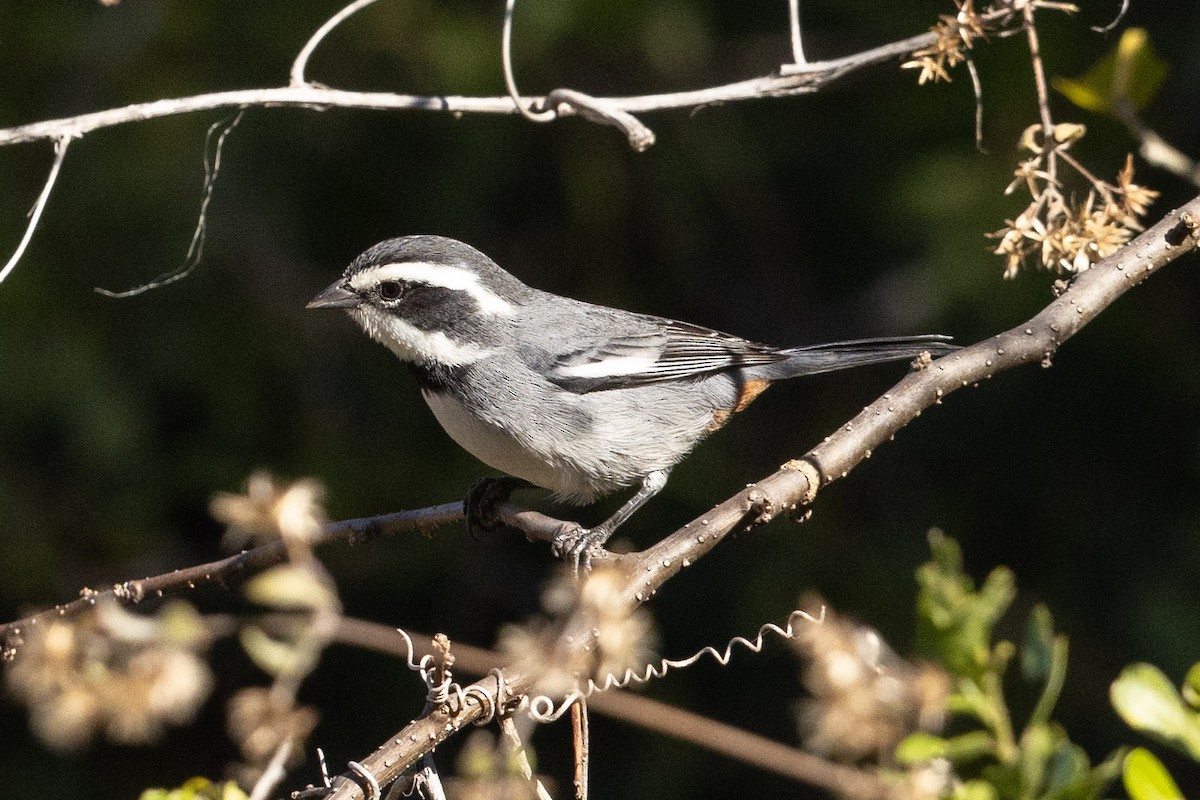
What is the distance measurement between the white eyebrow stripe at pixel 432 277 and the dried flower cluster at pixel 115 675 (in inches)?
92.3

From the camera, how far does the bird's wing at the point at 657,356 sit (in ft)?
13.8

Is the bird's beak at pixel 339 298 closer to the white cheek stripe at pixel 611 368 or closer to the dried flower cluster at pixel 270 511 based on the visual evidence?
the white cheek stripe at pixel 611 368

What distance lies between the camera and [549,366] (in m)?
4.10

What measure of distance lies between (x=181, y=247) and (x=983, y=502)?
3803 mm

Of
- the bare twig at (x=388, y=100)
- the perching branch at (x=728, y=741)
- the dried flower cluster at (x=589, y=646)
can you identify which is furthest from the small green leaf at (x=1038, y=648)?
the bare twig at (x=388, y=100)

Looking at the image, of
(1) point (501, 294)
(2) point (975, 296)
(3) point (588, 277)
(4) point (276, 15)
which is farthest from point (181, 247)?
(2) point (975, 296)

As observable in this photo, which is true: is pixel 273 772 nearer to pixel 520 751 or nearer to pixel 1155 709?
pixel 520 751

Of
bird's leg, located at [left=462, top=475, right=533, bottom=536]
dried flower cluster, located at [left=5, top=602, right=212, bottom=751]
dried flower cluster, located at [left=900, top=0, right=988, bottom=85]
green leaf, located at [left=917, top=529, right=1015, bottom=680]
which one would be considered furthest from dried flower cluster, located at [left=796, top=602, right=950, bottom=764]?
bird's leg, located at [left=462, top=475, right=533, bottom=536]

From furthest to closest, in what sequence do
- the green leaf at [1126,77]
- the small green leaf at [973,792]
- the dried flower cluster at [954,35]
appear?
1. the dried flower cluster at [954,35]
2. the green leaf at [1126,77]
3. the small green leaf at [973,792]

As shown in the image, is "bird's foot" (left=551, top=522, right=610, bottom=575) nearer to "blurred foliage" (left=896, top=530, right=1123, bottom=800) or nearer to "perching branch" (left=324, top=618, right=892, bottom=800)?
"blurred foliage" (left=896, top=530, right=1123, bottom=800)

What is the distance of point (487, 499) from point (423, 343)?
0.52 m

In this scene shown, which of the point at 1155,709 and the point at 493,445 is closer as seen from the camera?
the point at 1155,709

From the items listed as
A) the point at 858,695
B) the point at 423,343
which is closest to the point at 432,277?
the point at 423,343

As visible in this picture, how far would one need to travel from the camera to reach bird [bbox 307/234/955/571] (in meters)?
3.93
